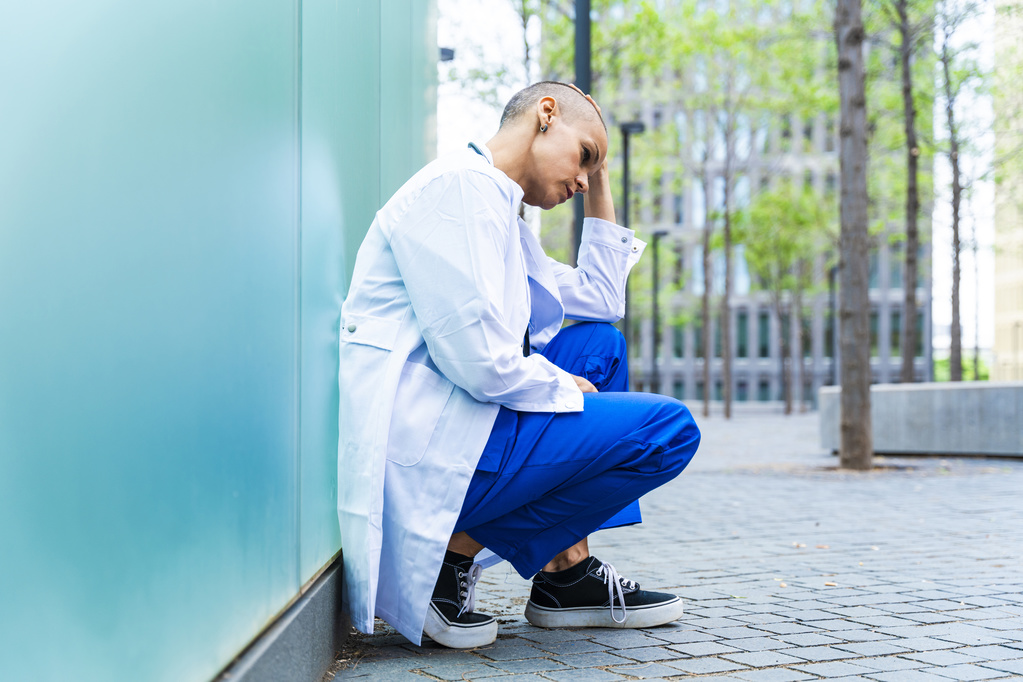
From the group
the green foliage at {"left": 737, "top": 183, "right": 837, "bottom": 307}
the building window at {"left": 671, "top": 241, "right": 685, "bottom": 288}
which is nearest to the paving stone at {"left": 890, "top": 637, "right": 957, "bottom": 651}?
the green foliage at {"left": 737, "top": 183, "right": 837, "bottom": 307}

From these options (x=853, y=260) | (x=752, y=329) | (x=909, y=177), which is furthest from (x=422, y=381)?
(x=752, y=329)

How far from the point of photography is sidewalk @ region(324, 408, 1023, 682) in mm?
2734

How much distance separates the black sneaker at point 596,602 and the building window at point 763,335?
53048mm

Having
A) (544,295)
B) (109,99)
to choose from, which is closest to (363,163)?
(544,295)

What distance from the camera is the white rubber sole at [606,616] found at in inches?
128

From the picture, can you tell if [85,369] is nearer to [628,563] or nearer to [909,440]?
[628,563]

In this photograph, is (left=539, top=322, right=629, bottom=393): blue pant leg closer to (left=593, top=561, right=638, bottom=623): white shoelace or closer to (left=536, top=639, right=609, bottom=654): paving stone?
(left=593, top=561, right=638, bottom=623): white shoelace

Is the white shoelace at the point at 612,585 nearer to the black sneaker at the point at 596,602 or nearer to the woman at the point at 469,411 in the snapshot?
the black sneaker at the point at 596,602

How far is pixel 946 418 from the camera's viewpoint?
40.6 ft

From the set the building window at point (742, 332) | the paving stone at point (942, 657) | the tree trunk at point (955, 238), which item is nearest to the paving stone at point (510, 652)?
→ the paving stone at point (942, 657)

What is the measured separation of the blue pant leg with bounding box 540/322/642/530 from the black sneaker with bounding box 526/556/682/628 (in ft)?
0.58

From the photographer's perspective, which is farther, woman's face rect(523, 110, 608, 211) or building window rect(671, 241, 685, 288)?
building window rect(671, 241, 685, 288)

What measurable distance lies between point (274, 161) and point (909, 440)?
11897 millimetres

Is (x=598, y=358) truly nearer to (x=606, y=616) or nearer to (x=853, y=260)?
(x=606, y=616)
